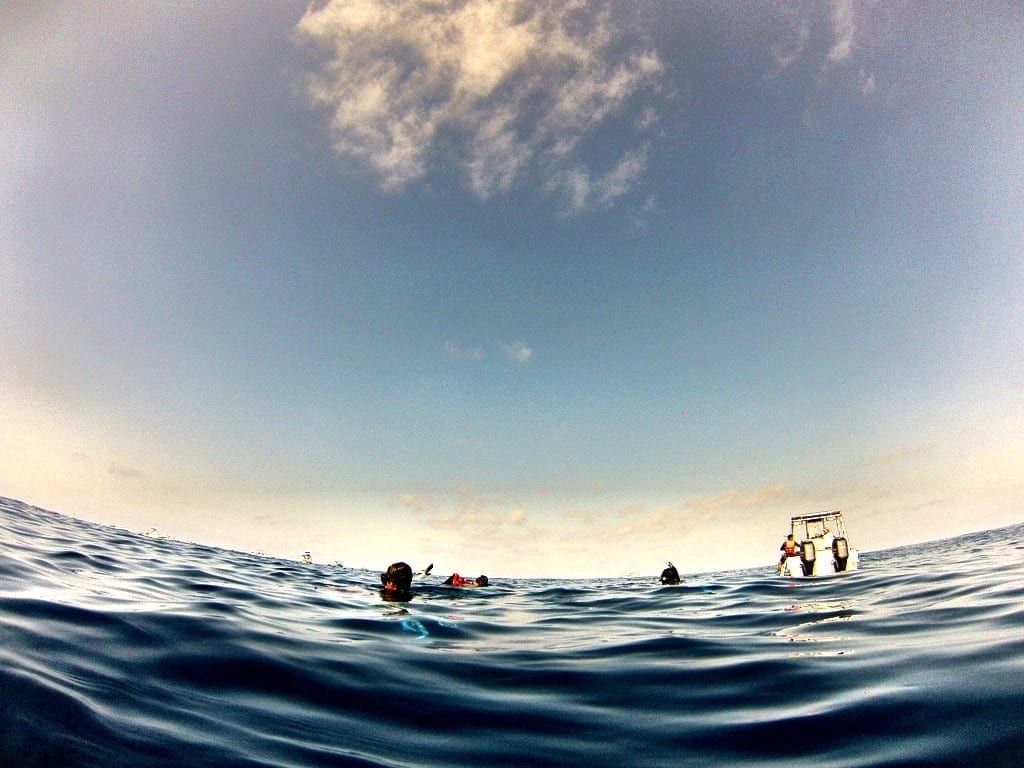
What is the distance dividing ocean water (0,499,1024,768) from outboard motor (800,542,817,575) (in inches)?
548

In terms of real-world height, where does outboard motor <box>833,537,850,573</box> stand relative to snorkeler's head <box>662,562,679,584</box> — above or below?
above

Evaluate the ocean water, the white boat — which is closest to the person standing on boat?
the white boat

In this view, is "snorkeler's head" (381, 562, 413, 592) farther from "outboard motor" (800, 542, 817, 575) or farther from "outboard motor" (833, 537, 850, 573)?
"outboard motor" (833, 537, 850, 573)

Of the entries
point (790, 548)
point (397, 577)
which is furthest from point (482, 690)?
point (790, 548)

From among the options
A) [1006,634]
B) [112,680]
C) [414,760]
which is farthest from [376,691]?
[1006,634]

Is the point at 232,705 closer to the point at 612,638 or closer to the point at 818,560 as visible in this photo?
the point at 612,638

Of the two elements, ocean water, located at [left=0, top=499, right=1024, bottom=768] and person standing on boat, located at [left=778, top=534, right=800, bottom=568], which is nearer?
ocean water, located at [left=0, top=499, right=1024, bottom=768]

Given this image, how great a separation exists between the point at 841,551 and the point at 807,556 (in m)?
1.74

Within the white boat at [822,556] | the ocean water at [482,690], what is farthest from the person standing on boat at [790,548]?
the ocean water at [482,690]

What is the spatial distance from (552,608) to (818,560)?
44.2ft

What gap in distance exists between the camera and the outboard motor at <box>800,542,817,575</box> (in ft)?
70.4

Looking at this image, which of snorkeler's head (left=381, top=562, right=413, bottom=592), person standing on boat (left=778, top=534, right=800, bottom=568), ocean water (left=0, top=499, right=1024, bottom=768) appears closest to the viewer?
ocean water (left=0, top=499, right=1024, bottom=768)

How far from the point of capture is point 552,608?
46.5 ft

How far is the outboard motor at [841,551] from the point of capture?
21906mm
